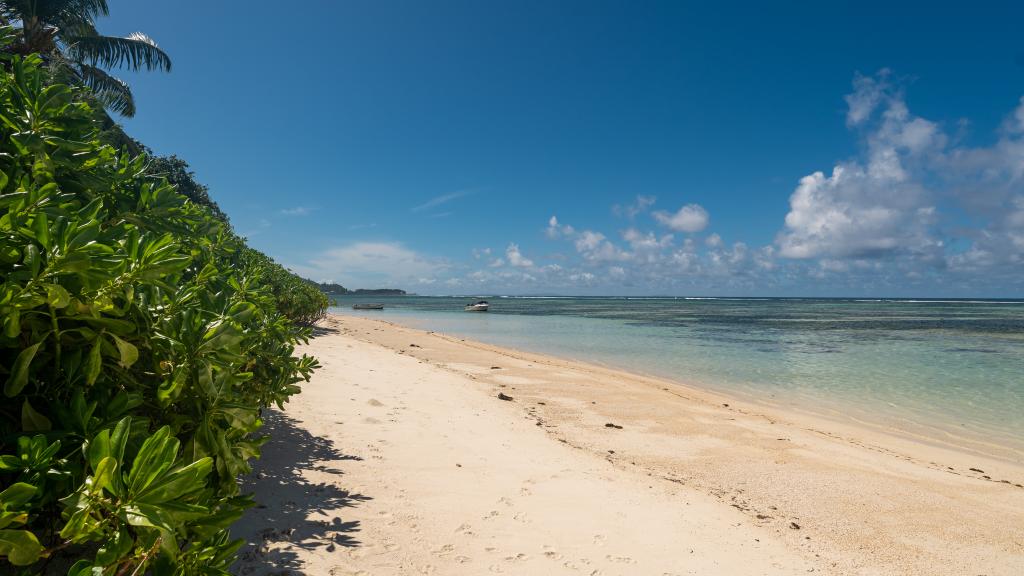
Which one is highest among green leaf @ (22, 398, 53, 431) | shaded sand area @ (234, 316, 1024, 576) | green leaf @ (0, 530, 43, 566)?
green leaf @ (22, 398, 53, 431)

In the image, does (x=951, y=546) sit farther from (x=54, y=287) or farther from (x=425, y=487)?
(x=54, y=287)

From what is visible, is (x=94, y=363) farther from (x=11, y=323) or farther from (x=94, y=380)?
(x=11, y=323)

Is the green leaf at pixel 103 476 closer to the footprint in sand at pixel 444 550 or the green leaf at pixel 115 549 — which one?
the green leaf at pixel 115 549

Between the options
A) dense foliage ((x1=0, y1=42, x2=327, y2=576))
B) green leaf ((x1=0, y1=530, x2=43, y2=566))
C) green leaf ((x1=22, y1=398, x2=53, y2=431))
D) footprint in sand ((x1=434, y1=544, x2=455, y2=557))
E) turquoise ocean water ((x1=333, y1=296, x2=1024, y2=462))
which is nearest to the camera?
green leaf ((x1=0, y1=530, x2=43, y2=566))

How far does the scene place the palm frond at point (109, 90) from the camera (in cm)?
1723

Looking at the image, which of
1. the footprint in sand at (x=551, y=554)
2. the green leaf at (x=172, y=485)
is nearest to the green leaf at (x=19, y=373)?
the green leaf at (x=172, y=485)

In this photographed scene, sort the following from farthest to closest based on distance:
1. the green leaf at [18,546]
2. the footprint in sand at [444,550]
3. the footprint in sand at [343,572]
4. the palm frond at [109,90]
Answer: the palm frond at [109,90] < the footprint in sand at [444,550] < the footprint in sand at [343,572] < the green leaf at [18,546]

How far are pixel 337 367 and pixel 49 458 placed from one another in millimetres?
10462

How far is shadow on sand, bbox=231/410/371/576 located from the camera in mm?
3020

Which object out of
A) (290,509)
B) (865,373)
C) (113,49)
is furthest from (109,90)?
(865,373)

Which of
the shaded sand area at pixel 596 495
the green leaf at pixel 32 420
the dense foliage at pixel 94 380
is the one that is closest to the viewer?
the dense foliage at pixel 94 380

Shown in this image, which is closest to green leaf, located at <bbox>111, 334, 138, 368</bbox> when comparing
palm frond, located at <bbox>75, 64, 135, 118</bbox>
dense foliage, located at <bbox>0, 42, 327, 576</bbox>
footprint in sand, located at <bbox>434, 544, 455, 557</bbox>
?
dense foliage, located at <bbox>0, 42, 327, 576</bbox>

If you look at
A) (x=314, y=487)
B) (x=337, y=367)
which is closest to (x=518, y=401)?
(x=337, y=367)

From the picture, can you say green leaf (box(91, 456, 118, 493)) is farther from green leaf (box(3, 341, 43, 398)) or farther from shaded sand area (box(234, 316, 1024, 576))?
shaded sand area (box(234, 316, 1024, 576))
